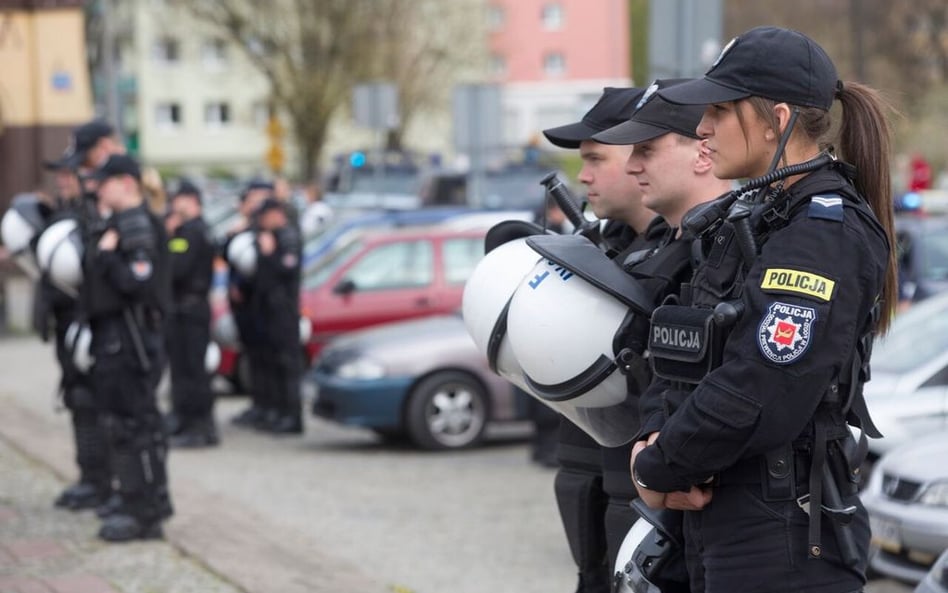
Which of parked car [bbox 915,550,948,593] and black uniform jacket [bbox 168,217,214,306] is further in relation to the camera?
black uniform jacket [bbox 168,217,214,306]

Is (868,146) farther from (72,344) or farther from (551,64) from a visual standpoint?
(551,64)

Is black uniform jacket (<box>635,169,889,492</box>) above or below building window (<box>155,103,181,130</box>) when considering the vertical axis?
above

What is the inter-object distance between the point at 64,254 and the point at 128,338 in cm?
61

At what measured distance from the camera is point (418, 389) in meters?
11.5

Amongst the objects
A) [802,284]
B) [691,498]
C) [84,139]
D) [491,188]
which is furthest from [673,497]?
[491,188]

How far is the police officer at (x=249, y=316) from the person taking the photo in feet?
41.5

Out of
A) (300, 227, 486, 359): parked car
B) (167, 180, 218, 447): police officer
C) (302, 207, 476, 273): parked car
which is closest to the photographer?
(167, 180, 218, 447): police officer

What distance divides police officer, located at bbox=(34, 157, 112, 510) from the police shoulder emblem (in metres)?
6.01

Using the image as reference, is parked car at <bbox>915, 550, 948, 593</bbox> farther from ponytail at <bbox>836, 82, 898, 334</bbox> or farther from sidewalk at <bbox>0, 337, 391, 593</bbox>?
sidewalk at <bbox>0, 337, 391, 593</bbox>

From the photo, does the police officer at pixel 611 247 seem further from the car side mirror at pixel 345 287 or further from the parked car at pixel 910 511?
the car side mirror at pixel 345 287

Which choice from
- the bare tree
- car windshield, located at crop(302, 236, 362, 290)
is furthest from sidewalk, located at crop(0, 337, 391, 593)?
the bare tree

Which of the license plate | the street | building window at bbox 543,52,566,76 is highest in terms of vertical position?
building window at bbox 543,52,566,76

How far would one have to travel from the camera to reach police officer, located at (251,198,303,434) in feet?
40.5

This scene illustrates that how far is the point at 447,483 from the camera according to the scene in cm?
1027
